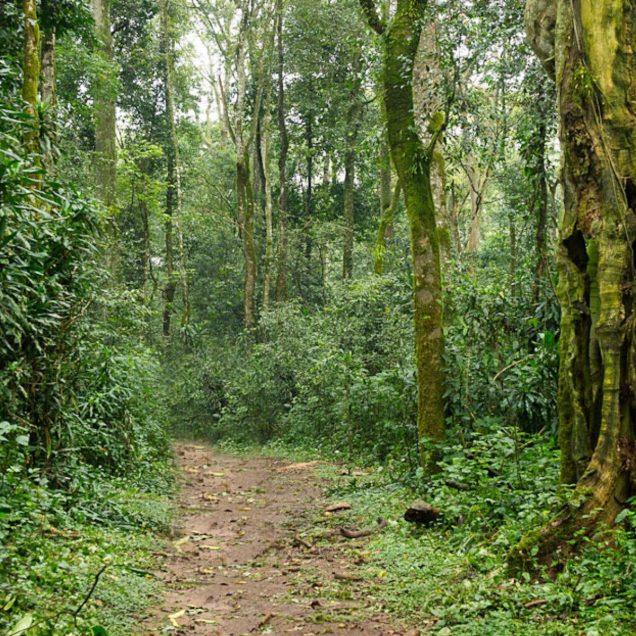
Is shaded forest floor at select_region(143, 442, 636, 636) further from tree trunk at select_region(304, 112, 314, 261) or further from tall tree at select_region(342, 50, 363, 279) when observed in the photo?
tree trunk at select_region(304, 112, 314, 261)

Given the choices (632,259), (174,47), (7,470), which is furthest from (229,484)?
(174,47)

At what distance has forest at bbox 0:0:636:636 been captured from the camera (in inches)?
189

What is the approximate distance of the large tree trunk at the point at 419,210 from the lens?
329 inches

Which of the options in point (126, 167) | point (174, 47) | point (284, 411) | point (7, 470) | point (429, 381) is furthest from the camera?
point (174, 47)

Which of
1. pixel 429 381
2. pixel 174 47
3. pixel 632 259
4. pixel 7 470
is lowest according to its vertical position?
pixel 7 470

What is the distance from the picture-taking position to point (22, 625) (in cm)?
360

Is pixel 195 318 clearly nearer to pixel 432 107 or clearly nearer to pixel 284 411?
pixel 284 411

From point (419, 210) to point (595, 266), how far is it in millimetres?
3561

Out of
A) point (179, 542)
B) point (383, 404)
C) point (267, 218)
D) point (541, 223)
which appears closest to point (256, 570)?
point (179, 542)

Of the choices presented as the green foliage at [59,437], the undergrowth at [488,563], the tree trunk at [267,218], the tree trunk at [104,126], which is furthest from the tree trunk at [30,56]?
→ the tree trunk at [267,218]

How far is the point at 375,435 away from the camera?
1212 cm

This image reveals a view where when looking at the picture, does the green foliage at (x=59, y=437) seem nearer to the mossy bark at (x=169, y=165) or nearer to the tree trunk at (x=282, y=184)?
the tree trunk at (x=282, y=184)

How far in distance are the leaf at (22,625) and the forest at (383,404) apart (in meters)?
0.02

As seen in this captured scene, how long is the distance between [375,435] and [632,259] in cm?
766
